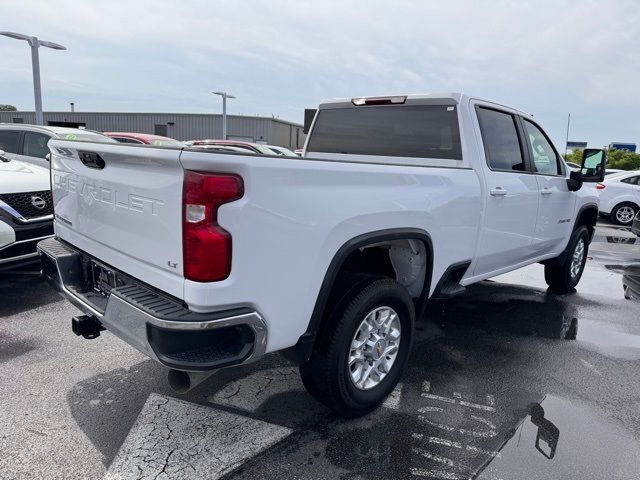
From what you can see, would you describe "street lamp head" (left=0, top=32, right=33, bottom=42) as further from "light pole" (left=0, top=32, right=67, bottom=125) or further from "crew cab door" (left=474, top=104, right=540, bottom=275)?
"crew cab door" (left=474, top=104, right=540, bottom=275)

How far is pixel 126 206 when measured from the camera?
2457 millimetres

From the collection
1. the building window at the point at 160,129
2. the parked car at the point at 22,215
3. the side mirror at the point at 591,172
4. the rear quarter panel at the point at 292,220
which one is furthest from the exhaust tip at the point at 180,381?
the building window at the point at 160,129

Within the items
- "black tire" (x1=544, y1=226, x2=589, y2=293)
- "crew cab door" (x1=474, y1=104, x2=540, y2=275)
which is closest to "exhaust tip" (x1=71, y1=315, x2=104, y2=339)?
"crew cab door" (x1=474, y1=104, x2=540, y2=275)

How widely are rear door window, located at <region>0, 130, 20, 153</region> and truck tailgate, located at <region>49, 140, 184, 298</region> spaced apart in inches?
231

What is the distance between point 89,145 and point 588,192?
5.31m

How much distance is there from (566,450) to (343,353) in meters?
1.36

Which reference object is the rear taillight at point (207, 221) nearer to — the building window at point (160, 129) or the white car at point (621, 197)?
the white car at point (621, 197)

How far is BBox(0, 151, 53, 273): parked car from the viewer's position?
14.5ft

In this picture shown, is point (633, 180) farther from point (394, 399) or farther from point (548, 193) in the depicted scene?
point (394, 399)

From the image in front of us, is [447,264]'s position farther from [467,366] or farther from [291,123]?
[291,123]

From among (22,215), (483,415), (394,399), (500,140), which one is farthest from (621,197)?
(22,215)

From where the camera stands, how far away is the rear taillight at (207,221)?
202cm

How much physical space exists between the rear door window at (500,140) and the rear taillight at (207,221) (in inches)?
95.9

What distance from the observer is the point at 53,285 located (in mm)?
3133
